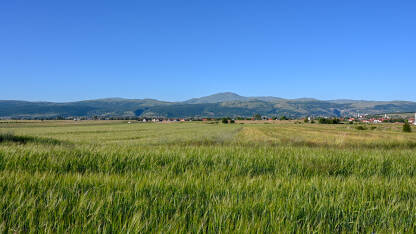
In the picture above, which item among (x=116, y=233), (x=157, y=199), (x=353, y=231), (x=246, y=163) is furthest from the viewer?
(x=246, y=163)

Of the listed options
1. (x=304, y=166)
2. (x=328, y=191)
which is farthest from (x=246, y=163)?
(x=328, y=191)

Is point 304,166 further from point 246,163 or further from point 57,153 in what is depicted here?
point 57,153

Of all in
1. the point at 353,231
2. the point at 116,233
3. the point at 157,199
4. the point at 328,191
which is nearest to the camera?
the point at 116,233

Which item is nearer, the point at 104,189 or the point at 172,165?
the point at 104,189

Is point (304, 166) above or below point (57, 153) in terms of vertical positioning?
below

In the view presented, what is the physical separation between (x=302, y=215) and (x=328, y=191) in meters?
0.89

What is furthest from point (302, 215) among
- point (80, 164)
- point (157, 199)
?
point (80, 164)

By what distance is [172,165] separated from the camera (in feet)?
18.4

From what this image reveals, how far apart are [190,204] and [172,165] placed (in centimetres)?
306

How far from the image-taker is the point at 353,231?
2.31 meters

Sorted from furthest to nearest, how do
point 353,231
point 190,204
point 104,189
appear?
point 104,189 < point 190,204 < point 353,231

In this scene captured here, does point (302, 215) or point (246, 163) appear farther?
point (246, 163)

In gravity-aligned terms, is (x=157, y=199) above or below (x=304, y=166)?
above

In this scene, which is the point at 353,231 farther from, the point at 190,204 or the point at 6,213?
Result: the point at 6,213
